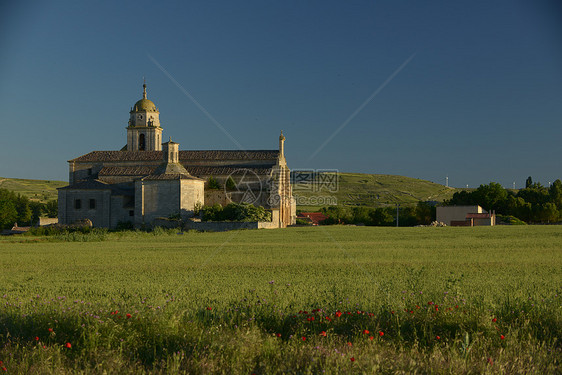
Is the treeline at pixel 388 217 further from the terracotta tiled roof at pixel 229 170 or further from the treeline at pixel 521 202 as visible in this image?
the terracotta tiled roof at pixel 229 170

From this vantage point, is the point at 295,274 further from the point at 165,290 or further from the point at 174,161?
the point at 174,161

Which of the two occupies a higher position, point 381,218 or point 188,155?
point 188,155

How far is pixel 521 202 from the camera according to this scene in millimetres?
74250

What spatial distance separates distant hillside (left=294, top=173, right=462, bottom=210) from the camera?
447 ft

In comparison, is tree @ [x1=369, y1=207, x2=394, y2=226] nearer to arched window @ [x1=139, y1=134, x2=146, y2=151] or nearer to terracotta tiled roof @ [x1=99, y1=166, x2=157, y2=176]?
terracotta tiled roof @ [x1=99, y1=166, x2=157, y2=176]

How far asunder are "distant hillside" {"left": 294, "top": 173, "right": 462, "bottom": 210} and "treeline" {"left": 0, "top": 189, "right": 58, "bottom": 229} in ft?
178

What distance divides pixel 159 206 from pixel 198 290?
4895 cm

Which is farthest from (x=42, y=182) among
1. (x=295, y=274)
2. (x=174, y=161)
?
(x=295, y=274)

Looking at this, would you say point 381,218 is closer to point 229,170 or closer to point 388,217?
point 388,217

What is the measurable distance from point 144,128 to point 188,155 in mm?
10577

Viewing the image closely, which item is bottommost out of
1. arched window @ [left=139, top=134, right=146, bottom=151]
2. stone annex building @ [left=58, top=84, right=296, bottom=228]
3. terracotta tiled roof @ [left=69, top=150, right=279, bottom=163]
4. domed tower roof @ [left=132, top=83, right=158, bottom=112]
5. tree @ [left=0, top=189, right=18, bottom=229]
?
tree @ [left=0, top=189, right=18, bottom=229]

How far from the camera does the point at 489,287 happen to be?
37.3 ft

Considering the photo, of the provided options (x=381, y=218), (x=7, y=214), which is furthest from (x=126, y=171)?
(x=381, y=218)

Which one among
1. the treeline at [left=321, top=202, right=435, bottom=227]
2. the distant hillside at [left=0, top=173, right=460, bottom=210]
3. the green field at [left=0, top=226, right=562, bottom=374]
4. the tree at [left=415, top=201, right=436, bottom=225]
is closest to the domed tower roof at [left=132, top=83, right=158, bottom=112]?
the treeline at [left=321, top=202, right=435, bottom=227]
